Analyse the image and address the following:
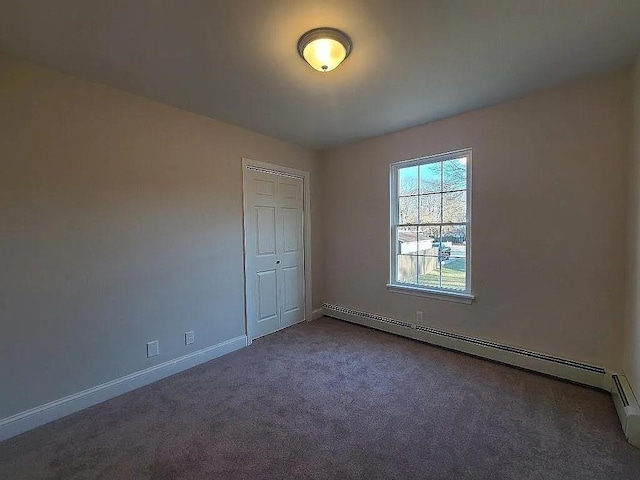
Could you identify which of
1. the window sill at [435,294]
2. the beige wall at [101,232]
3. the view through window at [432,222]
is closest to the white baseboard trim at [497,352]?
the window sill at [435,294]

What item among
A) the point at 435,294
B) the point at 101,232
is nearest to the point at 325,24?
the point at 101,232

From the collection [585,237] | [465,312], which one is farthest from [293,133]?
[585,237]

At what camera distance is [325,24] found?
5.50ft

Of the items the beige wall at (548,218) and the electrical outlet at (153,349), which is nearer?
the beige wall at (548,218)

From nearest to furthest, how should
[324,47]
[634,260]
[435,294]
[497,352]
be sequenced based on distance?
[324,47] → [634,260] → [497,352] → [435,294]

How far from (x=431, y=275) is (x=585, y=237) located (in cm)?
140

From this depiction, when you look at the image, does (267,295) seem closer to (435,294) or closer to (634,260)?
(435,294)

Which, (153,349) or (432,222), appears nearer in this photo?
(153,349)

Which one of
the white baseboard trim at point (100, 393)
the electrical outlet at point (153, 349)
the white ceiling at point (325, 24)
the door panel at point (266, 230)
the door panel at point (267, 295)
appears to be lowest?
the white baseboard trim at point (100, 393)

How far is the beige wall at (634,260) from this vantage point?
196cm

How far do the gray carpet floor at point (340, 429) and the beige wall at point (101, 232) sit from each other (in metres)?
0.43

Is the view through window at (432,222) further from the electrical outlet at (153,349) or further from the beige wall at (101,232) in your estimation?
the electrical outlet at (153,349)

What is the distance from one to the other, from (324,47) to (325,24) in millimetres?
127

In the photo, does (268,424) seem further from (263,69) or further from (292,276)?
(263,69)
